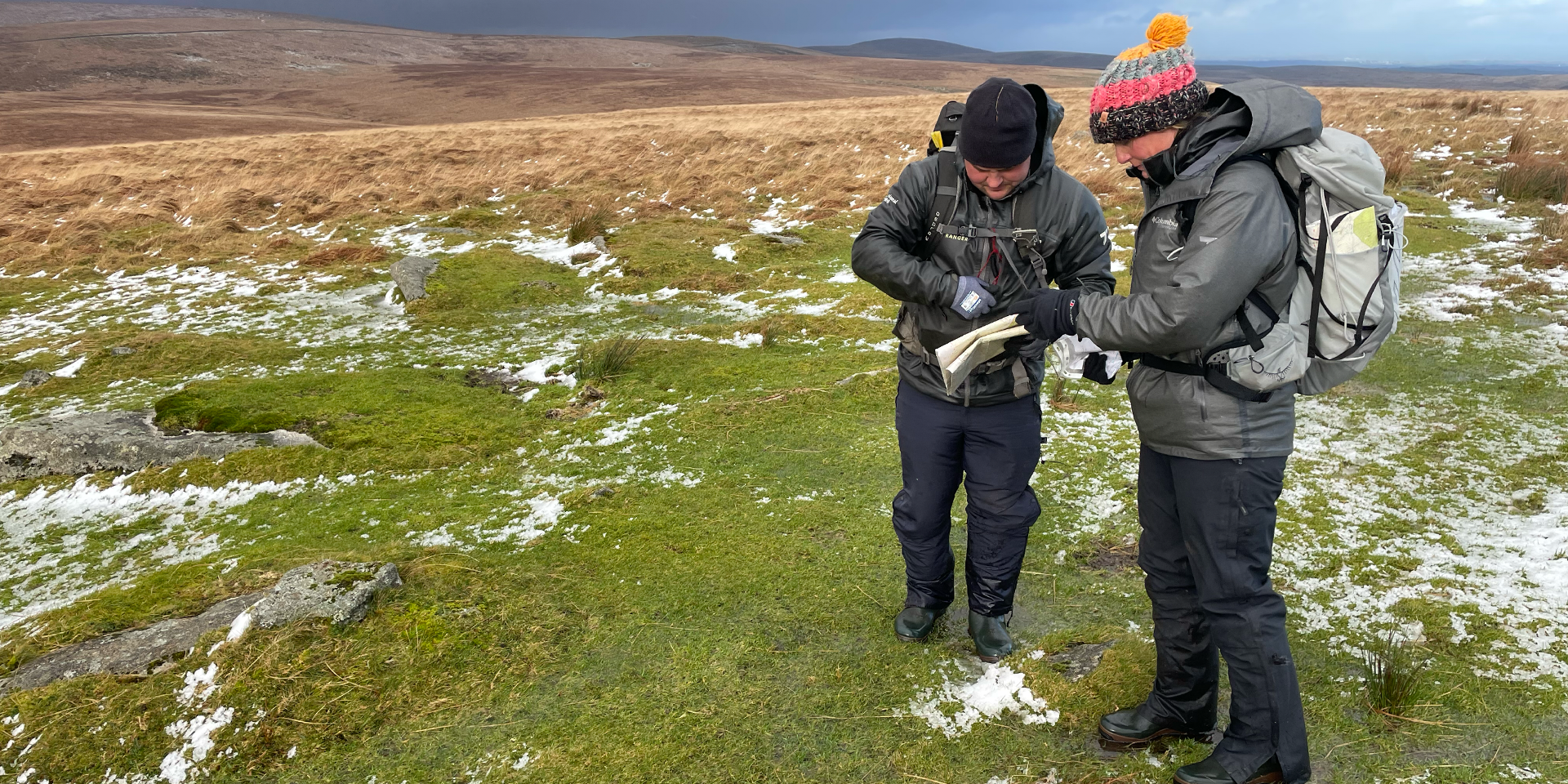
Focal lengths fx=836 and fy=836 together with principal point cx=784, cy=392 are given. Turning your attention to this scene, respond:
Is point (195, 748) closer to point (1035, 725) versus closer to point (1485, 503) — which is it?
point (1035, 725)

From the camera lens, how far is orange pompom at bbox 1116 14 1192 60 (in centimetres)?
237

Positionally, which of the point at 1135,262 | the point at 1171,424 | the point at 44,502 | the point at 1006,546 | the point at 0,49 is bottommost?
the point at 44,502

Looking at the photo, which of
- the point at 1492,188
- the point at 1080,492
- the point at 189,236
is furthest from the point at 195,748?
the point at 1492,188

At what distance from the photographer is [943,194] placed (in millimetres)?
3135

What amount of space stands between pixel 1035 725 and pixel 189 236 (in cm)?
1560

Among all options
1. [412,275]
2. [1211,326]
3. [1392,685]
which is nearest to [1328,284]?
[1211,326]

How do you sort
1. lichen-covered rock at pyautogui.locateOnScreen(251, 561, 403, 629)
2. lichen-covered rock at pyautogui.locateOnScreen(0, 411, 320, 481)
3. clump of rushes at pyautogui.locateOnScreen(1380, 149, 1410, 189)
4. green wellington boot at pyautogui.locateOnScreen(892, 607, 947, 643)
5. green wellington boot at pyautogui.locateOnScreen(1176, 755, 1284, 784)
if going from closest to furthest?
1. green wellington boot at pyautogui.locateOnScreen(1176, 755, 1284, 784)
2. lichen-covered rock at pyautogui.locateOnScreen(251, 561, 403, 629)
3. green wellington boot at pyautogui.locateOnScreen(892, 607, 947, 643)
4. lichen-covered rock at pyautogui.locateOnScreen(0, 411, 320, 481)
5. clump of rushes at pyautogui.locateOnScreen(1380, 149, 1410, 189)

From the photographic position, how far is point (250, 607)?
3297mm

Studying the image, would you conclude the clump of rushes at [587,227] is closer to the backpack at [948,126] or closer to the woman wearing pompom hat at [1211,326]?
the backpack at [948,126]

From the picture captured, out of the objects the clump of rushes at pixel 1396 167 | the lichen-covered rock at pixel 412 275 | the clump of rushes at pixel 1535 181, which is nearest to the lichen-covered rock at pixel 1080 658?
the lichen-covered rock at pixel 412 275

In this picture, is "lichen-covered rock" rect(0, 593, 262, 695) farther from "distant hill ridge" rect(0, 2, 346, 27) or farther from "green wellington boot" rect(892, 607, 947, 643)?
"distant hill ridge" rect(0, 2, 346, 27)

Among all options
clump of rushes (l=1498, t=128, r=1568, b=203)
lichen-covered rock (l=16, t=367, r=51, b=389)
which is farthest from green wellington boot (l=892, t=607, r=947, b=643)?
clump of rushes (l=1498, t=128, r=1568, b=203)

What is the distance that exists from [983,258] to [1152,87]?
93cm

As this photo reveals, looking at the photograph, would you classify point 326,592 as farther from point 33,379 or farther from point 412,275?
point 412,275
